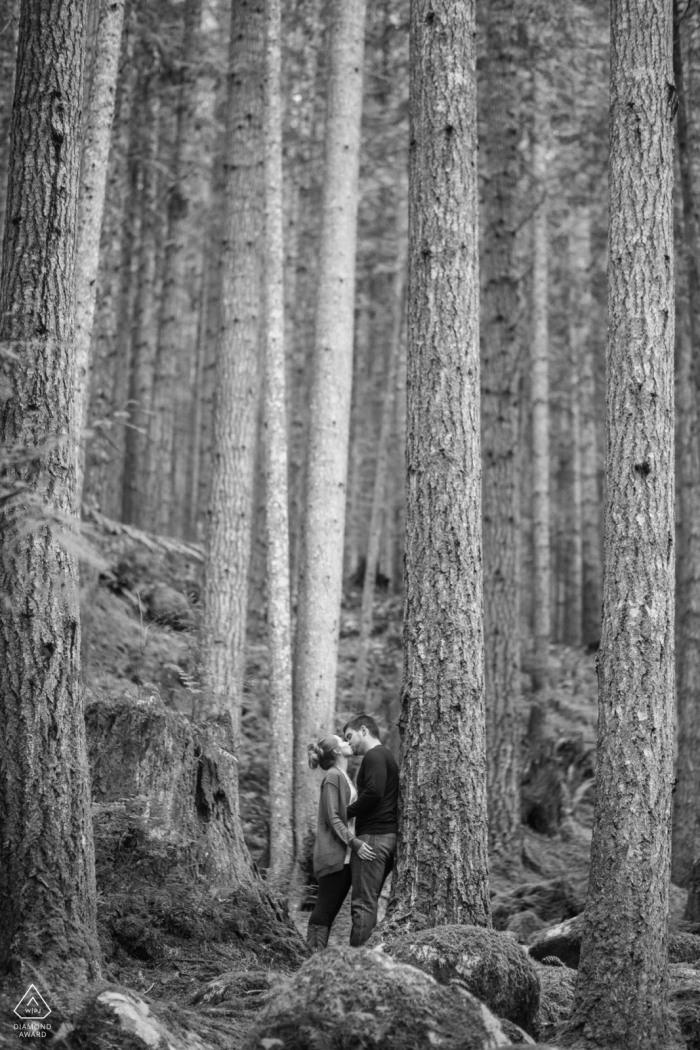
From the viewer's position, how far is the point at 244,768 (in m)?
12.5

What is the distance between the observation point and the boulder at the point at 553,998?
19.5 feet

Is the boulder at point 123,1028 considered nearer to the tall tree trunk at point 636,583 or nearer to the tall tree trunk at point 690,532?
the tall tree trunk at point 636,583

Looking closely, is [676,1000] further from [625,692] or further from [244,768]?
[244,768]

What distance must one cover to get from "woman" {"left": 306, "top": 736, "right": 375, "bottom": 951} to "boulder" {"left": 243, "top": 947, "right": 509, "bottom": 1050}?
2390 mm

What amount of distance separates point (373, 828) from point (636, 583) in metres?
2.81

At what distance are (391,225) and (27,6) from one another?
1926 centimetres

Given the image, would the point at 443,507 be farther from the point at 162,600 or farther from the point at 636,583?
the point at 162,600

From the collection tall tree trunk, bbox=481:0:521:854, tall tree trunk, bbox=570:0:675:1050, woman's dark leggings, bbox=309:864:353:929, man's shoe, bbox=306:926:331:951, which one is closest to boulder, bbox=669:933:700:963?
tall tree trunk, bbox=570:0:675:1050

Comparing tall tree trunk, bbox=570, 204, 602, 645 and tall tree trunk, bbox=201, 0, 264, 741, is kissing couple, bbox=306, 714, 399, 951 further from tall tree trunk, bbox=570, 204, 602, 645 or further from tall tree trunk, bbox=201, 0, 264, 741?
tall tree trunk, bbox=570, 204, 602, 645

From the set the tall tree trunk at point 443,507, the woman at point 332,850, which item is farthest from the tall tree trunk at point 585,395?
the woman at point 332,850

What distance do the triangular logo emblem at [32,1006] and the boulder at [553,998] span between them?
2.83 m

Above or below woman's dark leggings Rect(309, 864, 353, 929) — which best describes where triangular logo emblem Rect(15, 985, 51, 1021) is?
above

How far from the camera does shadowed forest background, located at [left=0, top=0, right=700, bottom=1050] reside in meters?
5.27

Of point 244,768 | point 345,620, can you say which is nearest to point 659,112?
point 244,768
